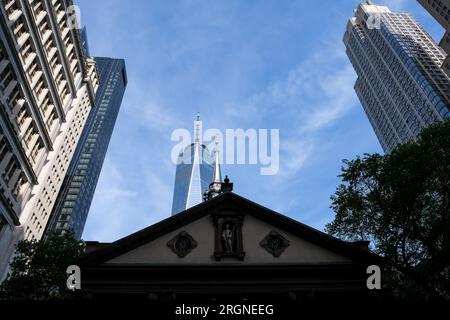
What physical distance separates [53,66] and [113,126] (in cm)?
10607

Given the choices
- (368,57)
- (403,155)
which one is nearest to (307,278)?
(403,155)

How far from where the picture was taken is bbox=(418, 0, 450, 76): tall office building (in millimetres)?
84312

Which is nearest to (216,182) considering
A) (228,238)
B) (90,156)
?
(228,238)

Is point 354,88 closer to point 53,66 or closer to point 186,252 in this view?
point 53,66

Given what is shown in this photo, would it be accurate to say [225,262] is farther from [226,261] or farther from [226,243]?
[226,243]

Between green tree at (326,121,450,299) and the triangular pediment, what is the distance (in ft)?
12.6

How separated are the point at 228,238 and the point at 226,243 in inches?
12.7

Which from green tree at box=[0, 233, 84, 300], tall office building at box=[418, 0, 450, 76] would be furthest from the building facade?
tall office building at box=[418, 0, 450, 76]

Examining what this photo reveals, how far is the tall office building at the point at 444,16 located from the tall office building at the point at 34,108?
278 feet

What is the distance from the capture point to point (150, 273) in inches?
720

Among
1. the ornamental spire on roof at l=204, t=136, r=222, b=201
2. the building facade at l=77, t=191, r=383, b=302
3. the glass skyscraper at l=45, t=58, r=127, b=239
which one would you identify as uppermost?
the glass skyscraper at l=45, t=58, r=127, b=239

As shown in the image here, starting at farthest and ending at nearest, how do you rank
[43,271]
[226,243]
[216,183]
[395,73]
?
1. [395,73]
2. [216,183]
3. [43,271]
4. [226,243]

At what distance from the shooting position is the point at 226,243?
1955 centimetres

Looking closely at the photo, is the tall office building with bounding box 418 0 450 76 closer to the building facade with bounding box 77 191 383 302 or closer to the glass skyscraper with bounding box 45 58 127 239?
the building facade with bounding box 77 191 383 302
